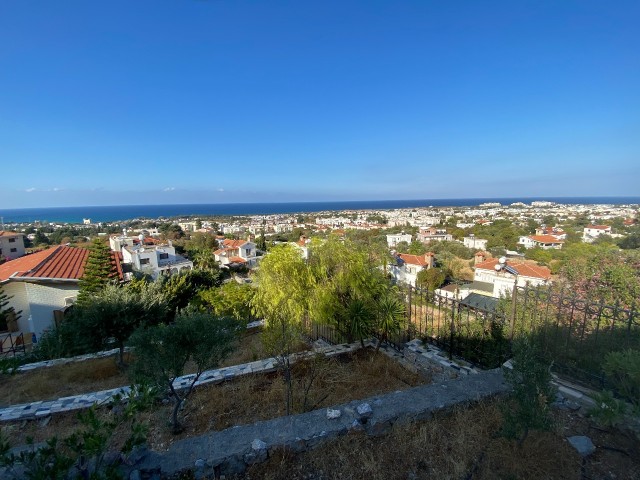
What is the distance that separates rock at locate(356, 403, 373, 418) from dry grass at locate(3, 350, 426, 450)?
3.85 ft

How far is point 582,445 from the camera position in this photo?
2799 mm

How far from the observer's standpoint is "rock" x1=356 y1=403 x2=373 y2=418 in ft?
10.2

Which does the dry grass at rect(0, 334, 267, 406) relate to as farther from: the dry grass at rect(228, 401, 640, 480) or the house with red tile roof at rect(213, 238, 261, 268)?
the house with red tile roof at rect(213, 238, 261, 268)

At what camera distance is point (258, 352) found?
21.9 ft

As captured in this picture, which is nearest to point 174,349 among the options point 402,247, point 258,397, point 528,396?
point 258,397

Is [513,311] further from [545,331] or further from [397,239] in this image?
[397,239]

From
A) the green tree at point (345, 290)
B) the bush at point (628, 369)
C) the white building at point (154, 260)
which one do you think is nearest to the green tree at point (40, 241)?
the white building at point (154, 260)

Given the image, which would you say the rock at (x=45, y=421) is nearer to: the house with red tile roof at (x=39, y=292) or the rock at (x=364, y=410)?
the rock at (x=364, y=410)

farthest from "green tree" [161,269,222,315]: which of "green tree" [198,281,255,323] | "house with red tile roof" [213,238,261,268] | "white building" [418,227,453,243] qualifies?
"white building" [418,227,453,243]

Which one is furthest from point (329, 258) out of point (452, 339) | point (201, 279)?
point (201, 279)

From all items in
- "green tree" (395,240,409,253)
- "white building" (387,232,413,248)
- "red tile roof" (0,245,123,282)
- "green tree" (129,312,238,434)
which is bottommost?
"green tree" (395,240,409,253)

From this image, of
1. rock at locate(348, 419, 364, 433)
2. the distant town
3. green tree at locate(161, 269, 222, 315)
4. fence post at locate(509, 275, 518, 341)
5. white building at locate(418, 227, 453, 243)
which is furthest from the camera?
white building at locate(418, 227, 453, 243)

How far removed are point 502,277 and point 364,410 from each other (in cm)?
2147

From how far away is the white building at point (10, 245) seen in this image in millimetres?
23578
